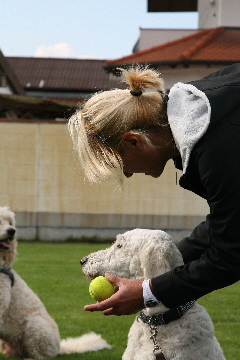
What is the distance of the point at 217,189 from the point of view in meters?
2.54

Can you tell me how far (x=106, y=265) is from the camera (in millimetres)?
3711

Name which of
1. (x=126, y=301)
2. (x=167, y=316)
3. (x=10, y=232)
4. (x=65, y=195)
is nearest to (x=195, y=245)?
(x=167, y=316)

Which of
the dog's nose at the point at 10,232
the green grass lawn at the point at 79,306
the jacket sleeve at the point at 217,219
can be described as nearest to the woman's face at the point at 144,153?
the jacket sleeve at the point at 217,219

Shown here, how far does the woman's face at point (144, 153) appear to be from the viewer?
9.57 ft

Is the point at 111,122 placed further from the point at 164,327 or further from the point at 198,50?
the point at 198,50

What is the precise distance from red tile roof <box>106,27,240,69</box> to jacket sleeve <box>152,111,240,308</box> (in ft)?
51.1

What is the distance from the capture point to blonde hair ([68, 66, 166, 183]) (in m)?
2.88

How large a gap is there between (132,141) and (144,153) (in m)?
0.09

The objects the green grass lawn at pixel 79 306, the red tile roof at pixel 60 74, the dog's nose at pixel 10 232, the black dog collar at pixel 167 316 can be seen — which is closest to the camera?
the black dog collar at pixel 167 316

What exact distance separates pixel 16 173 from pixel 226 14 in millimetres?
10403

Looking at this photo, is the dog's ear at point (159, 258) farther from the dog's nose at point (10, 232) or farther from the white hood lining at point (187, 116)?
the dog's nose at point (10, 232)

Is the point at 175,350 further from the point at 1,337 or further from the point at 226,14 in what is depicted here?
the point at 226,14

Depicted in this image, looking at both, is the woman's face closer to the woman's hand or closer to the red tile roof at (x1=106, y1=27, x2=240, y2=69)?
the woman's hand

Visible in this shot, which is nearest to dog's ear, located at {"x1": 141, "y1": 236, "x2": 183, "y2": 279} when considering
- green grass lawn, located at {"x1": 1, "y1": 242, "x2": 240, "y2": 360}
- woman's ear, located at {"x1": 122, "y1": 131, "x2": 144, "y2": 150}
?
woman's ear, located at {"x1": 122, "y1": 131, "x2": 144, "y2": 150}
